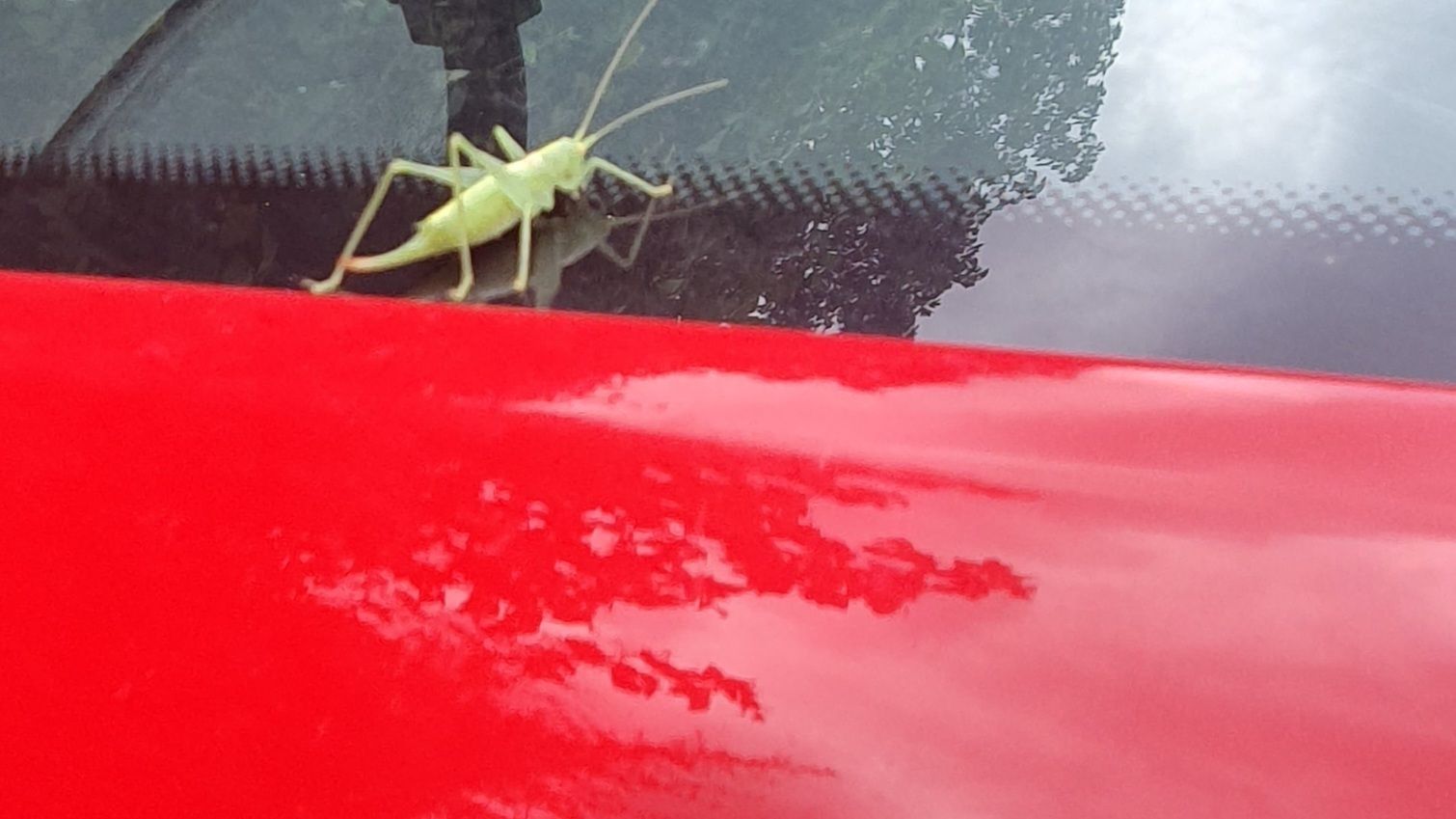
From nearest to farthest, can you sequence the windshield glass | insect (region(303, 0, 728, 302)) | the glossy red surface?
the glossy red surface → the windshield glass → insect (region(303, 0, 728, 302))

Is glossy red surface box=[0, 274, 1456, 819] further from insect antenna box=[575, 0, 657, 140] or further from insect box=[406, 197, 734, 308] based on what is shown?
insect antenna box=[575, 0, 657, 140]

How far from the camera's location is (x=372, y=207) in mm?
819

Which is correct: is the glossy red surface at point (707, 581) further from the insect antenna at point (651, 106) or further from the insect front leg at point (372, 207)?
the insect antenna at point (651, 106)

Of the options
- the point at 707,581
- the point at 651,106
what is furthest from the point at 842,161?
the point at 707,581

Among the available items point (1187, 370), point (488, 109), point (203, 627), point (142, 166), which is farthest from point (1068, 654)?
point (142, 166)

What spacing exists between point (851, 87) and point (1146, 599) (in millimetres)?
405

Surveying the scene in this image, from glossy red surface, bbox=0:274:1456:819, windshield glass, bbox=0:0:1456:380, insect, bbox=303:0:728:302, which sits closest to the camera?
glossy red surface, bbox=0:274:1456:819

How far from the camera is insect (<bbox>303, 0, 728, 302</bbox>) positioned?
0.81 metres

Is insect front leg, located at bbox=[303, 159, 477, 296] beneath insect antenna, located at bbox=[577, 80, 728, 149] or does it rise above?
beneath

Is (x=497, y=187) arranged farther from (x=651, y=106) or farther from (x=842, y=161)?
(x=842, y=161)

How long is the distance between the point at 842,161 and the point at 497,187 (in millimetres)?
246

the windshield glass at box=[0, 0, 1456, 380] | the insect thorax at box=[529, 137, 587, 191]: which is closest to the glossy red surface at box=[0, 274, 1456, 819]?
the windshield glass at box=[0, 0, 1456, 380]

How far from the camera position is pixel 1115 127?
2.50 ft

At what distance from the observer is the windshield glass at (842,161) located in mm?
709
